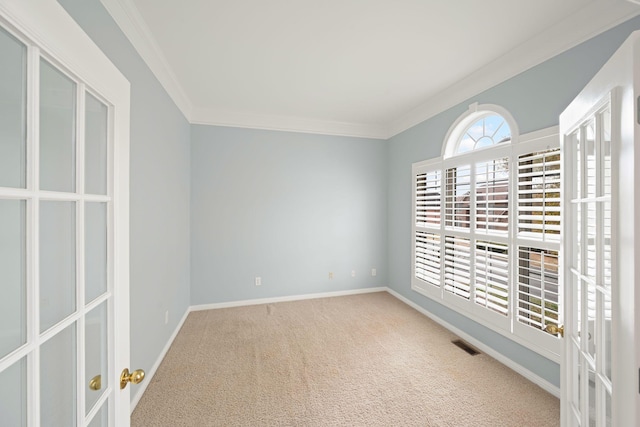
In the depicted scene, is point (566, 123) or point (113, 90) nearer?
point (113, 90)

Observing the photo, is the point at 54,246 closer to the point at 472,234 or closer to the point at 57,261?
the point at 57,261

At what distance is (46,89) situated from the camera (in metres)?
0.61

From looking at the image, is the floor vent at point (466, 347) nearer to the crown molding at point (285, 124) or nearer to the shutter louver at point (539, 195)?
the shutter louver at point (539, 195)

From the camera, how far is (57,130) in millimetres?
668

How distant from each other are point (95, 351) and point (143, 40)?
2078 mm

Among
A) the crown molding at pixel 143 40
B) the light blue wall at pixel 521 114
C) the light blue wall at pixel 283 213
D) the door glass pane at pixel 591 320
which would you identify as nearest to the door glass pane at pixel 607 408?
the door glass pane at pixel 591 320

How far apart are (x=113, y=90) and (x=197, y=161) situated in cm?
277

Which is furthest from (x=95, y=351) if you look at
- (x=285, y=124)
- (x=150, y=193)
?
(x=285, y=124)

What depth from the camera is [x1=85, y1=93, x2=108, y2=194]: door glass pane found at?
79cm

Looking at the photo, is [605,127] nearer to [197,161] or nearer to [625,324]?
[625,324]

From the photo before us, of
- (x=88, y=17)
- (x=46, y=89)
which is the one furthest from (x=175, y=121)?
(x=46, y=89)

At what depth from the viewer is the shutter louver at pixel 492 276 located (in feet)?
7.51

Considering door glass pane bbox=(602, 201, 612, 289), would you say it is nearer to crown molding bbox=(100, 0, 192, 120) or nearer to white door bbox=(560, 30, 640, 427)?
white door bbox=(560, 30, 640, 427)

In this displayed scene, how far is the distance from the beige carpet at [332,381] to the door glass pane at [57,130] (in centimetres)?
176
